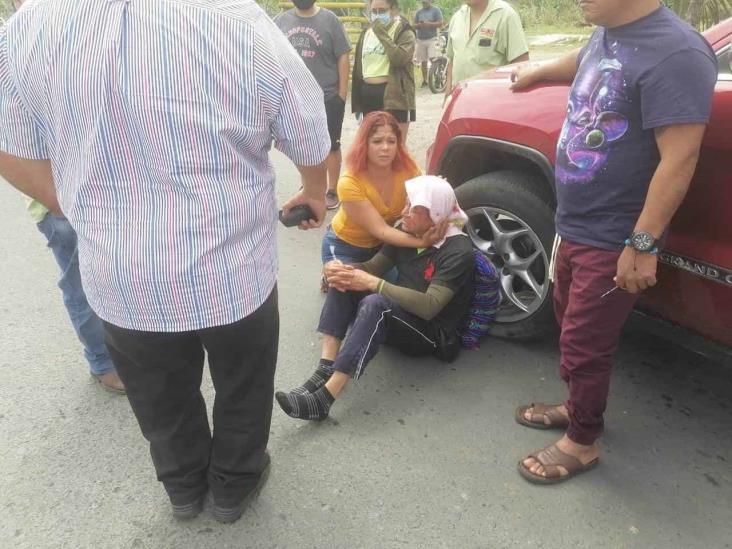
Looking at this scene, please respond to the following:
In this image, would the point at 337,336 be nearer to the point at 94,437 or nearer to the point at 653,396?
the point at 94,437

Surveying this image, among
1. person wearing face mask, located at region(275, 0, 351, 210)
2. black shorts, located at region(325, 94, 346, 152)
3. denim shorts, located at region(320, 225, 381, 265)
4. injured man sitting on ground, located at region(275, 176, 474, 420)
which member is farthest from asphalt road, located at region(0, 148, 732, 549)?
person wearing face mask, located at region(275, 0, 351, 210)

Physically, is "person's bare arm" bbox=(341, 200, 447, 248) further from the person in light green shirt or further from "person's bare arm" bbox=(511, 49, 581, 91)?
the person in light green shirt

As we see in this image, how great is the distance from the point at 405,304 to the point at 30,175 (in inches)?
62.7

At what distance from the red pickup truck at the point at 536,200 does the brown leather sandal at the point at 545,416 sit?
53 cm

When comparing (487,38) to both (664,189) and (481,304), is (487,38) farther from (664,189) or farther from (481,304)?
(664,189)

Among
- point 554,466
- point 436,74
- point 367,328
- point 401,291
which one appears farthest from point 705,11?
point 436,74

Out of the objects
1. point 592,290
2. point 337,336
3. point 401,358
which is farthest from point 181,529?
point 592,290

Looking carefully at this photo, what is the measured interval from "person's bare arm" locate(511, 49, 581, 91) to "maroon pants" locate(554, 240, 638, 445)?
0.77 m

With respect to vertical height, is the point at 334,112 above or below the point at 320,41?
below

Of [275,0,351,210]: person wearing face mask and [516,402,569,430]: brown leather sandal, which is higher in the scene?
[275,0,351,210]: person wearing face mask

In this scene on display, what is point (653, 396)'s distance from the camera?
271 cm

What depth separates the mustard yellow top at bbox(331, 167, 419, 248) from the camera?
299 cm

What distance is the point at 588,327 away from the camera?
80.9 inches

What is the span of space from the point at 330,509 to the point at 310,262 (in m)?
2.22
